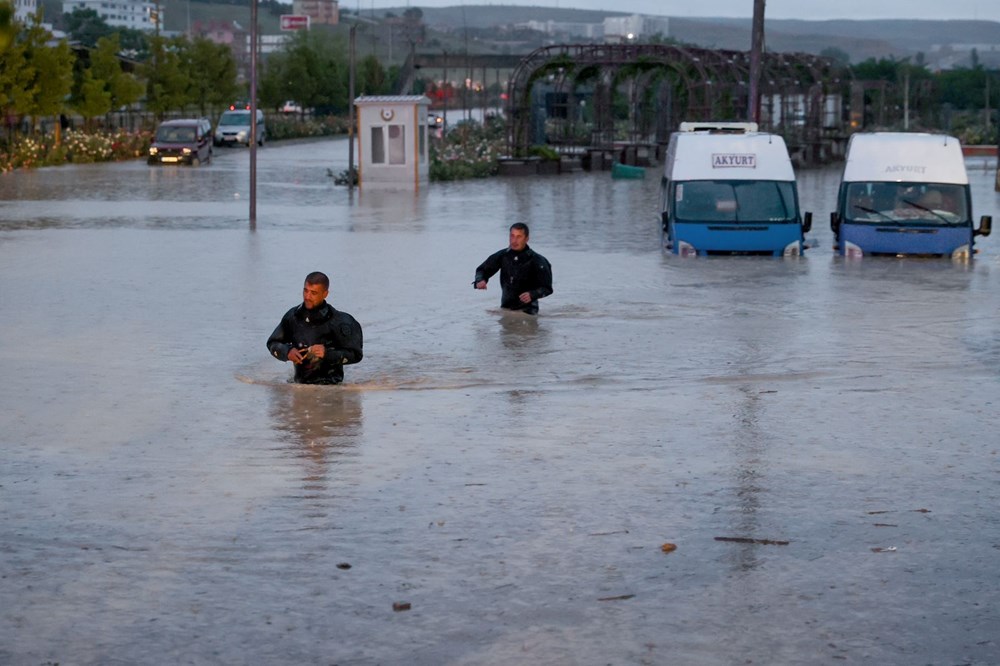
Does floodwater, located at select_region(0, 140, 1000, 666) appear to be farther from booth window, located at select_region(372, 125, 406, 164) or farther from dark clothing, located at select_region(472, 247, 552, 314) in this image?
booth window, located at select_region(372, 125, 406, 164)

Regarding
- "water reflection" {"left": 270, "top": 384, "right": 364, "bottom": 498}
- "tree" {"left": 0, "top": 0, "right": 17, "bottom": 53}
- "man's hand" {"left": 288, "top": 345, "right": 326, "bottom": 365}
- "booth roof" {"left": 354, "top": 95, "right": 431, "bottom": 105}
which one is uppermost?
"tree" {"left": 0, "top": 0, "right": 17, "bottom": 53}

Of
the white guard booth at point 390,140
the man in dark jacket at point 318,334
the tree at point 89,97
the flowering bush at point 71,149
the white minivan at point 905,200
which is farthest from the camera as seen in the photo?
the tree at point 89,97

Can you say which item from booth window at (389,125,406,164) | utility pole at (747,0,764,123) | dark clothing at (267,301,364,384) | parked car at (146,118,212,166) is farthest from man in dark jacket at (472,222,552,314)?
parked car at (146,118,212,166)

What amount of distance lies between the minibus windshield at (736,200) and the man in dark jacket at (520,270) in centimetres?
902

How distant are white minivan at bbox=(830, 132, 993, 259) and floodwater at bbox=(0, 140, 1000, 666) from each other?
3.86 m

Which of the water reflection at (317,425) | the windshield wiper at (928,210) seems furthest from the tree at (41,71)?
the water reflection at (317,425)

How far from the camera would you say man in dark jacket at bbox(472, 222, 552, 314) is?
55.4ft

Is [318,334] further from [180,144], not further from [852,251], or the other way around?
[180,144]

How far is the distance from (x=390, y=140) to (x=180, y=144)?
51.4 feet

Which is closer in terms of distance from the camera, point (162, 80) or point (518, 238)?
point (518, 238)

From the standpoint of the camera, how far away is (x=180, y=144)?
60438mm

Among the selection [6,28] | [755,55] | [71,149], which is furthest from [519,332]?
[71,149]

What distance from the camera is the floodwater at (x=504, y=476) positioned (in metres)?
6.93

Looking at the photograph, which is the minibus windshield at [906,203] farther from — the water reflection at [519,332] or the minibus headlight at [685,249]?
the water reflection at [519,332]
